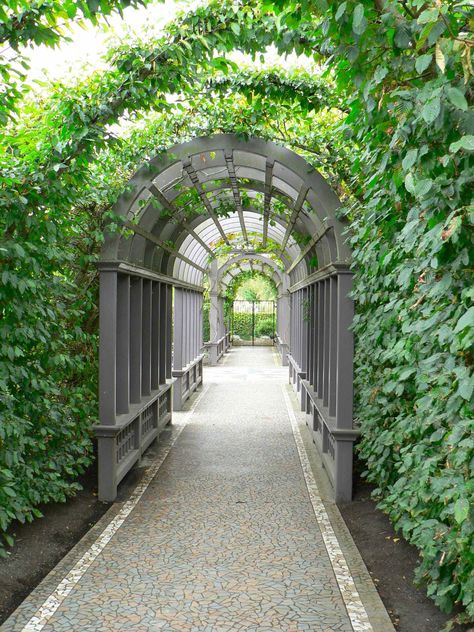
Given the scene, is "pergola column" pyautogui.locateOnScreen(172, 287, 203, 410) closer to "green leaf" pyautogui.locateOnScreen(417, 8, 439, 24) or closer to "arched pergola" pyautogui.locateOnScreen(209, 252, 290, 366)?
"arched pergola" pyautogui.locateOnScreen(209, 252, 290, 366)

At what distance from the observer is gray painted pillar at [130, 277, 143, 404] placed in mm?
7395

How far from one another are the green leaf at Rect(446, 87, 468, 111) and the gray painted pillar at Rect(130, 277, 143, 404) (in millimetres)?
5481

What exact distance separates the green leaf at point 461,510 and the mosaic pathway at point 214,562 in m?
1.26

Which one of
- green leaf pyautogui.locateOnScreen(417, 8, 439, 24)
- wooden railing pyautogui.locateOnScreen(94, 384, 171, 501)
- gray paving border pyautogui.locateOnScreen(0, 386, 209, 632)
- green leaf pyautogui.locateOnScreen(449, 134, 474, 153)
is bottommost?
gray paving border pyautogui.locateOnScreen(0, 386, 209, 632)

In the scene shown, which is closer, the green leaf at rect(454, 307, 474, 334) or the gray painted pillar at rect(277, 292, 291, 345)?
the green leaf at rect(454, 307, 474, 334)

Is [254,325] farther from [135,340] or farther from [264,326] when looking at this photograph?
[135,340]

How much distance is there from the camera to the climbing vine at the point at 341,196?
8.97 feet

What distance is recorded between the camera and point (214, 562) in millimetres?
4531

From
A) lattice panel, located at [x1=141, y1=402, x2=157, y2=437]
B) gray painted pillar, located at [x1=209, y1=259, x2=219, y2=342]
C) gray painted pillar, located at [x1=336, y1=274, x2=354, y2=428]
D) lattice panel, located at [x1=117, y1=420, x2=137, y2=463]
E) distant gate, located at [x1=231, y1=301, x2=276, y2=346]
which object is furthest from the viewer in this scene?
distant gate, located at [x1=231, y1=301, x2=276, y2=346]

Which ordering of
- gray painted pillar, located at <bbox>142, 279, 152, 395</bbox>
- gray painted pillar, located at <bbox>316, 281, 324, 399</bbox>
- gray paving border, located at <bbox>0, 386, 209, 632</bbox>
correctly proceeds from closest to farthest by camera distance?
gray paving border, located at <bbox>0, 386, 209, 632</bbox>
gray painted pillar, located at <bbox>142, 279, 152, 395</bbox>
gray painted pillar, located at <bbox>316, 281, 324, 399</bbox>

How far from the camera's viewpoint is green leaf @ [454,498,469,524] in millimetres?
2707

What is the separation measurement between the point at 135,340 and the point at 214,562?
3.47 m

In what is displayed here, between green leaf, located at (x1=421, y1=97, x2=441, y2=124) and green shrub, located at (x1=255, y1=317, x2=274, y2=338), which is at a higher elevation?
green leaf, located at (x1=421, y1=97, x2=441, y2=124)

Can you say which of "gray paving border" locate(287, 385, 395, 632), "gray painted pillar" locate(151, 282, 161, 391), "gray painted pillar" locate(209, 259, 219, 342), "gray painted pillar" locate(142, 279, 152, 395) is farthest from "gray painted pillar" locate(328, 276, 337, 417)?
"gray painted pillar" locate(209, 259, 219, 342)
